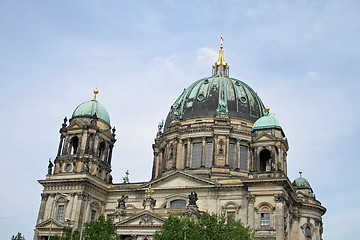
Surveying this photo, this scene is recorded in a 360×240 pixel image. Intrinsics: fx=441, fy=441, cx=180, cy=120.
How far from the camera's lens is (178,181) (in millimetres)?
52469

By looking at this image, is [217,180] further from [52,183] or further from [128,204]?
[52,183]

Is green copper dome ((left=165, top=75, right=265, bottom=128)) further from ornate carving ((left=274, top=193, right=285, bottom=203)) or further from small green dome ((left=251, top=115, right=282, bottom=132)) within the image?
ornate carving ((left=274, top=193, right=285, bottom=203))

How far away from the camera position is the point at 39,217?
51.4m

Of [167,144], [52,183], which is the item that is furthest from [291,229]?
[52,183]

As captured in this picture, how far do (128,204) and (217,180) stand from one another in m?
11.5

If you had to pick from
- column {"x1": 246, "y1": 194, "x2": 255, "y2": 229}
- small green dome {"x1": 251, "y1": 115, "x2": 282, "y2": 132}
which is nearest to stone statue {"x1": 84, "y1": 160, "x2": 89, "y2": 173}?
column {"x1": 246, "y1": 194, "x2": 255, "y2": 229}

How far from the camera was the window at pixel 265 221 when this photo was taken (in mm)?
45312

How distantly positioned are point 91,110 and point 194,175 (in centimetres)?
1616

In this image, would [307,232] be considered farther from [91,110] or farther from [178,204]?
[91,110]

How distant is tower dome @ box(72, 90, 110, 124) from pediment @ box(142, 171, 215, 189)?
11.4m

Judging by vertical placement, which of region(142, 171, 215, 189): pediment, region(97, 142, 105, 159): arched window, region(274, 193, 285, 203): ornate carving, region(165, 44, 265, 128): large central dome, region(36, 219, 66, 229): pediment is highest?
region(165, 44, 265, 128): large central dome

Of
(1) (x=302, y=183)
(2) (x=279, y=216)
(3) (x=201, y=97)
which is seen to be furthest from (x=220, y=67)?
(2) (x=279, y=216)

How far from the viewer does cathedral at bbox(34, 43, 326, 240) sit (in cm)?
4631

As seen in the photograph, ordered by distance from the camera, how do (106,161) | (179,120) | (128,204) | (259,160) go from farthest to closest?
(179,120) → (106,161) → (128,204) → (259,160)
